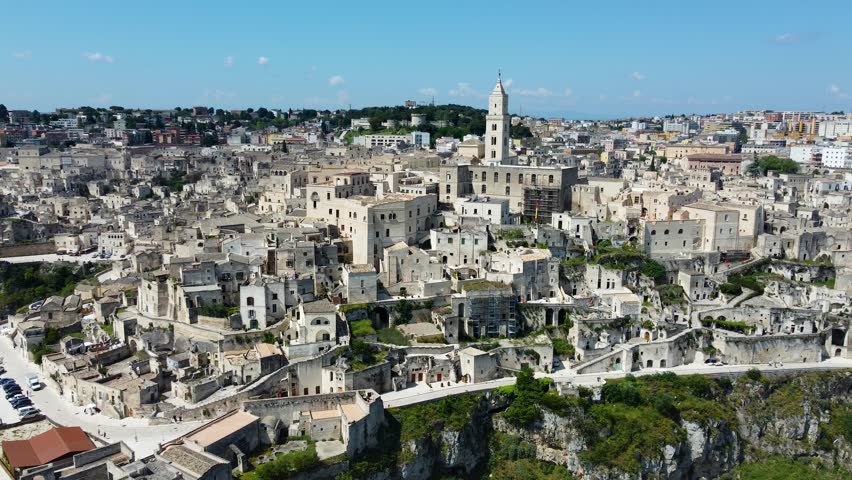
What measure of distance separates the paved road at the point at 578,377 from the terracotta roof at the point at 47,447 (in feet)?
35.1

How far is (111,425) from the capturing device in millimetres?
27172

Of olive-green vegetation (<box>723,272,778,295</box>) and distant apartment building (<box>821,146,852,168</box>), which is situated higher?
distant apartment building (<box>821,146,852,168</box>)

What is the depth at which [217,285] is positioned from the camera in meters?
33.9

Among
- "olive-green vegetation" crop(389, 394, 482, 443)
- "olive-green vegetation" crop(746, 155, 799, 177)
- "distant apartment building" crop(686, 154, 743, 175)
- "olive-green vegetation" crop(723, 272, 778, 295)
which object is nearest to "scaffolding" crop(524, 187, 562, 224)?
"olive-green vegetation" crop(723, 272, 778, 295)

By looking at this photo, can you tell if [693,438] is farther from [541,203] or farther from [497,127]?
[497,127]

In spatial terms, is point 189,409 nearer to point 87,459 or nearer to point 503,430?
point 87,459

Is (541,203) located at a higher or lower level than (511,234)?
higher

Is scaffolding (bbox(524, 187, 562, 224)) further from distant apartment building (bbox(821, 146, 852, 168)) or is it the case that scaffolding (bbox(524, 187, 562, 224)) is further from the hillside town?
distant apartment building (bbox(821, 146, 852, 168))

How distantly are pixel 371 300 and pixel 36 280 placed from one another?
2469cm

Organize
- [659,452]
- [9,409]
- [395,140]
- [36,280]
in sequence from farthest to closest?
[395,140], [36,280], [659,452], [9,409]

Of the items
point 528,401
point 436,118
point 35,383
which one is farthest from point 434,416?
point 436,118

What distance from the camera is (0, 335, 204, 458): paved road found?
83.1ft

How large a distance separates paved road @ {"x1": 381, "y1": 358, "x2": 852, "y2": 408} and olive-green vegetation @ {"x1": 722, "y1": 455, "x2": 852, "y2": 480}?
394 cm

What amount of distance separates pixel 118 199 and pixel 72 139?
50.6m
